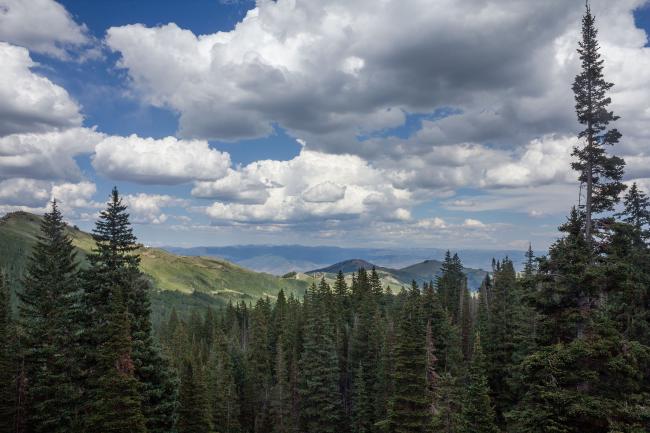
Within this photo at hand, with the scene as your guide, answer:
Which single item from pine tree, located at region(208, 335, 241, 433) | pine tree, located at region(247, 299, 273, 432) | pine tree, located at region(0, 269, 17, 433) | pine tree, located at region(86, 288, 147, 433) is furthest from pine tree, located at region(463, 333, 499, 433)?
pine tree, located at region(247, 299, 273, 432)

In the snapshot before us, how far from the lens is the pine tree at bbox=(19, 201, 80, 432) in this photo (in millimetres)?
28578

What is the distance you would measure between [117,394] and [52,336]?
32.1 feet

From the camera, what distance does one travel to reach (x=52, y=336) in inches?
1154

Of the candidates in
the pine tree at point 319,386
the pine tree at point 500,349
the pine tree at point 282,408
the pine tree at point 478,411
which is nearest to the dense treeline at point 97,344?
the pine tree at point 478,411

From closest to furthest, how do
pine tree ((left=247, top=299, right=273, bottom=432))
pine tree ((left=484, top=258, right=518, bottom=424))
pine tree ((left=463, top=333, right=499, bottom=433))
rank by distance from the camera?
pine tree ((left=463, top=333, right=499, bottom=433)), pine tree ((left=484, top=258, right=518, bottom=424)), pine tree ((left=247, top=299, right=273, bottom=432))

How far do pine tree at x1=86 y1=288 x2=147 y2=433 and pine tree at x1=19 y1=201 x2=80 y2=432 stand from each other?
610 cm

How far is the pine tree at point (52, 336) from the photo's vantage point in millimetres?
28578

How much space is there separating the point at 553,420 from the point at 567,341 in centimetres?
450

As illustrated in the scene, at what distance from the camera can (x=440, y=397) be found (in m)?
35.3

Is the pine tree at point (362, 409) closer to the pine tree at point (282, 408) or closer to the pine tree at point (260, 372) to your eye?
the pine tree at point (282, 408)

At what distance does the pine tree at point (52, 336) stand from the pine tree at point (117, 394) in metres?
6.10

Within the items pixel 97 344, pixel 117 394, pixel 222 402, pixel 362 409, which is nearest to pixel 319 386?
pixel 362 409

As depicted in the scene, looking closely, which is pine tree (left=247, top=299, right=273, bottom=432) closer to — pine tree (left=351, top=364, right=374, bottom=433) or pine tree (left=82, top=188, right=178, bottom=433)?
pine tree (left=351, top=364, right=374, bottom=433)

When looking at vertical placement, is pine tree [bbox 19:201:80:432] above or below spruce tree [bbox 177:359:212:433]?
above
